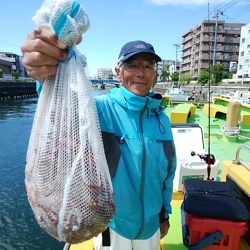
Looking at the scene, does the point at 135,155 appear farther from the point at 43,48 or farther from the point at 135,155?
the point at 43,48

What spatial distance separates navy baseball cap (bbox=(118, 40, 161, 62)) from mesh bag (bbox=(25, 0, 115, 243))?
0.58m

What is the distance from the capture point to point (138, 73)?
1999 mm

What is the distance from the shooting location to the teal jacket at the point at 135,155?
1.90 m

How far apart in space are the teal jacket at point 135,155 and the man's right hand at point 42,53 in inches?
22.5

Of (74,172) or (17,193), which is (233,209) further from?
(17,193)

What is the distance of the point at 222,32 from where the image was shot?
84188 mm

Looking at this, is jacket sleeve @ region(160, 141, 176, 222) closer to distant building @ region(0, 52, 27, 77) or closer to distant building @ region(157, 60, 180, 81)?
distant building @ region(157, 60, 180, 81)

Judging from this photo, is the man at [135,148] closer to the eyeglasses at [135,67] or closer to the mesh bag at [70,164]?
the eyeglasses at [135,67]

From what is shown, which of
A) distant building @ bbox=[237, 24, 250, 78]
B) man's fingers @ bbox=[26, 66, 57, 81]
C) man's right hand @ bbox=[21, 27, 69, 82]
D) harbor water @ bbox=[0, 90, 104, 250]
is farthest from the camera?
distant building @ bbox=[237, 24, 250, 78]

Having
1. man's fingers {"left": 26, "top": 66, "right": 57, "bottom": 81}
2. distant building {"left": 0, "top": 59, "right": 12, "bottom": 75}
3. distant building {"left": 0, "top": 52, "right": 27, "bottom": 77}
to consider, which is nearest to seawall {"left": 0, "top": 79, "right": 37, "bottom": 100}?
distant building {"left": 0, "top": 52, "right": 27, "bottom": 77}

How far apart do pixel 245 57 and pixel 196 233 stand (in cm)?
7546

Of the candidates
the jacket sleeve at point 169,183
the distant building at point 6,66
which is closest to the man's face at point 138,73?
the jacket sleeve at point 169,183

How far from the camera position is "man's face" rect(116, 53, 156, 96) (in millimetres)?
2000

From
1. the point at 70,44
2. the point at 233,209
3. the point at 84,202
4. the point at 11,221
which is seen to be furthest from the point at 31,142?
the point at 11,221
